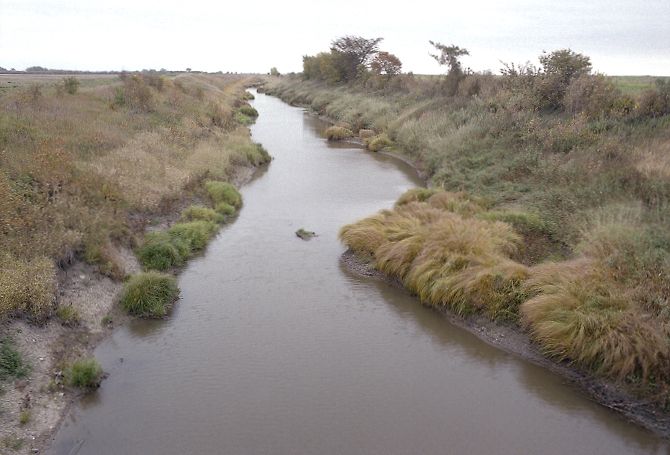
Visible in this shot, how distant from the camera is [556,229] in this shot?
14.0 metres

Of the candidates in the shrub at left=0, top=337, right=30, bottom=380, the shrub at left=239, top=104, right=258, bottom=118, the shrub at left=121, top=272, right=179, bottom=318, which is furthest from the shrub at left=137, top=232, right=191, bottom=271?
the shrub at left=239, top=104, right=258, bottom=118

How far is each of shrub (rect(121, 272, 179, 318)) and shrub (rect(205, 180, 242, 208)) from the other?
7234 mm

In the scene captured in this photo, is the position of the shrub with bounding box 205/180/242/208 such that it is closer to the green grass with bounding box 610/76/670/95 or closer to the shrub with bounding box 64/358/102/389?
the shrub with bounding box 64/358/102/389

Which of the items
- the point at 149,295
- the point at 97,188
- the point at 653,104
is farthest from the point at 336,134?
the point at 149,295

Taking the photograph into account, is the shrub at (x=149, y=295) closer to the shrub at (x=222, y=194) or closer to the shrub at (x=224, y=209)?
the shrub at (x=224, y=209)

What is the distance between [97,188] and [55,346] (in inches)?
251

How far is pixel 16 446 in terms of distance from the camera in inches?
279

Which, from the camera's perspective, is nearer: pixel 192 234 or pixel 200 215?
pixel 192 234

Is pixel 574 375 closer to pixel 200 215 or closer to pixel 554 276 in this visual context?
pixel 554 276

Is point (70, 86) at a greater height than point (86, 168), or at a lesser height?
greater

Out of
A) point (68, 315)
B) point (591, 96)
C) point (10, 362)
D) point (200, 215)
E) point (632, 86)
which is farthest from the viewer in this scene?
point (632, 86)

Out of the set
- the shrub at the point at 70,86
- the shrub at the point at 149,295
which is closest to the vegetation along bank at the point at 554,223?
the shrub at the point at 149,295

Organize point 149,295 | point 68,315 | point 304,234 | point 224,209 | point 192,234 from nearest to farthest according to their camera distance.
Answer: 1. point 68,315
2. point 149,295
3. point 192,234
4. point 304,234
5. point 224,209

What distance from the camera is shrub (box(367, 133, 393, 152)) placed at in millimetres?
31452
